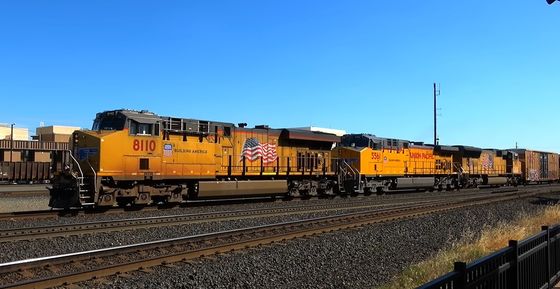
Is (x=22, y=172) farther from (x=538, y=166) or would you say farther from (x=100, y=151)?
(x=538, y=166)

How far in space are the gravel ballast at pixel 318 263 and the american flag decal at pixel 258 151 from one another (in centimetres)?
945

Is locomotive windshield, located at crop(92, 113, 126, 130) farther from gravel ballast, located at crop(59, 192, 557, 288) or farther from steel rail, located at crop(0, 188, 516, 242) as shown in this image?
gravel ballast, located at crop(59, 192, 557, 288)

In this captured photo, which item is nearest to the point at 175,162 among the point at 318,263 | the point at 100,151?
the point at 100,151

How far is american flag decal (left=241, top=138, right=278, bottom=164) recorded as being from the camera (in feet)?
72.0

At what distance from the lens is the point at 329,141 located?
26719mm

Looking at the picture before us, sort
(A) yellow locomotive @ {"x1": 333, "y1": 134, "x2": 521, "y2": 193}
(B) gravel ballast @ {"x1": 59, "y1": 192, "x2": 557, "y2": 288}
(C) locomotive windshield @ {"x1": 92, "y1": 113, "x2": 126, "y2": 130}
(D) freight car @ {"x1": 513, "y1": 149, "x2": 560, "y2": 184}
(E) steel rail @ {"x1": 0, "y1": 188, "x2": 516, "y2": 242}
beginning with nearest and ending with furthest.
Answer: (B) gravel ballast @ {"x1": 59, "y1": 192, "x2": 557, "y2": 288}
(E) steel rail @ {"x1": 0, "y1": 188, "x2": 516, "y2": 242}
(C) locomotive windshield @ {"x1": 92, "y1": 113, "x2": 126, "y2": 130}
(A) yellow locomotive @ {"x1": 333, "y1": 134, "x2": 521, "y2": 193}
(D) freight car @ {"x1": 513, "y1": 149, "x2": 560, "y2": 184}

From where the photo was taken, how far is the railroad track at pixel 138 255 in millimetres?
7042

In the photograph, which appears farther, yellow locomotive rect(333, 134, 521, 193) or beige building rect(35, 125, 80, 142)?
beige building rect(35, 125, 80, 142)

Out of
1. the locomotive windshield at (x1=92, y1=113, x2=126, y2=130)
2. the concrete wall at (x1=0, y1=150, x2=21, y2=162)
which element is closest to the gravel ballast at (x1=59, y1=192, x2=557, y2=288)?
the locomotive windshield at (x1=92, y1=113, x2=126, y2=130)

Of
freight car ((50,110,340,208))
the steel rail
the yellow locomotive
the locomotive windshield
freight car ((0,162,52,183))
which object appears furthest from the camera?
freight car ((0,162,52,183))

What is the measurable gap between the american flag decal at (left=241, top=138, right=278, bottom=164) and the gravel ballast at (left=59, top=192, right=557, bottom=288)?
31.0 feet

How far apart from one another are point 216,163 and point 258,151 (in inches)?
111

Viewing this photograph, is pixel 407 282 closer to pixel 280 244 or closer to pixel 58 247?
pixel 280 244

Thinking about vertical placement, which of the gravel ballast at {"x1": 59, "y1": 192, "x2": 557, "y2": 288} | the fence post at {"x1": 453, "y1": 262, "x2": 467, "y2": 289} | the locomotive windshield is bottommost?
the gravel ballast at {"x1": 59, "y1": 192, "x2": 557, "y2": 288}
